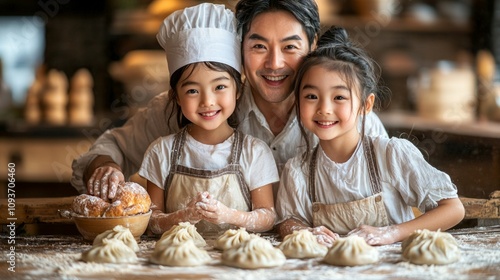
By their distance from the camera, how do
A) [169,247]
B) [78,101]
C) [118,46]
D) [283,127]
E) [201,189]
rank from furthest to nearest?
1. [118,46]
2. [78,101]
3. [283,127]
4. [201,189]
5. [169,247]

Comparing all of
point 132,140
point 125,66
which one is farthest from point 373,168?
point 125,66

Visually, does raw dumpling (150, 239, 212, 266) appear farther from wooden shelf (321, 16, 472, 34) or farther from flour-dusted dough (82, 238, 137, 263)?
wooden shelf (321, 16, 472, 34)

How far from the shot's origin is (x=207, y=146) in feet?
7.75

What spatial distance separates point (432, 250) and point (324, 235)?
34 centimetres

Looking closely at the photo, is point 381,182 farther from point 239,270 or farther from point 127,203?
point 127,203

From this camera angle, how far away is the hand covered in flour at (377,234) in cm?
211

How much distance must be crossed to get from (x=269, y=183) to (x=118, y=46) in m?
3.79

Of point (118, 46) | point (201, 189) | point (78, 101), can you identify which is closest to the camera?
point (201, 189)

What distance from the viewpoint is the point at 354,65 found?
2.27 metres

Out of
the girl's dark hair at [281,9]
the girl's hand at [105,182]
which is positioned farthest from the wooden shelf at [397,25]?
the girl's hand at [105,182]

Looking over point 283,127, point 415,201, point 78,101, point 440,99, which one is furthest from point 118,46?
point 415,201

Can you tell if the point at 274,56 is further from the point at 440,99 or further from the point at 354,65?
the point at 440,99

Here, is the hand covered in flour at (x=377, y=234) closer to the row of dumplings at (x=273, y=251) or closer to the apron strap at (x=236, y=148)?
the row of dumplings at (x=273, y=251)

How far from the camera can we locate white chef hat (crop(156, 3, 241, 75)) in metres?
2.30
